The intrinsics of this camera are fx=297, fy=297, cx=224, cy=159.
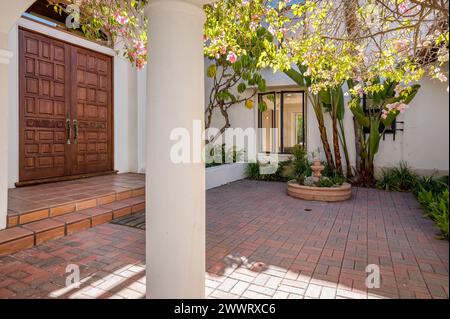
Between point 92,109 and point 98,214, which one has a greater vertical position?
point 92,109

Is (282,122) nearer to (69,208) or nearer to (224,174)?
(224,174)

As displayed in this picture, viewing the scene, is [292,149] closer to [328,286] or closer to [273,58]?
[273,58]

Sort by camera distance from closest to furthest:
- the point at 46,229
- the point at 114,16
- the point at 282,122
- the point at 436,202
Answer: the point at 46,229 → the point at 114,16 → the point at 436,202 → the point at 282,122

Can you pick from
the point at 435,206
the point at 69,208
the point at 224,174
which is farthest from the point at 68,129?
the point at 435,206

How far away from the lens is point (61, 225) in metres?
3.86

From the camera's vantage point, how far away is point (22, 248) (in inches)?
134

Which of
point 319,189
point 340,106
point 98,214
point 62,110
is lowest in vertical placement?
A: point 98,214

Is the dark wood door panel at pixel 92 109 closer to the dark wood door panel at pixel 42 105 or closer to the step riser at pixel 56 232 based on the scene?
the dark wood door panel at pixel 42 105

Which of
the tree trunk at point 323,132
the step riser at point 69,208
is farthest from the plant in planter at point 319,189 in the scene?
the step riser at point 69,208

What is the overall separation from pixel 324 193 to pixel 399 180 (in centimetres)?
270

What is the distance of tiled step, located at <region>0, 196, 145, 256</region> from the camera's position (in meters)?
3.37

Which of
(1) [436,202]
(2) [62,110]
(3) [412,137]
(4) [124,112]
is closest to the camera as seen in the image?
(1) [436,202]
